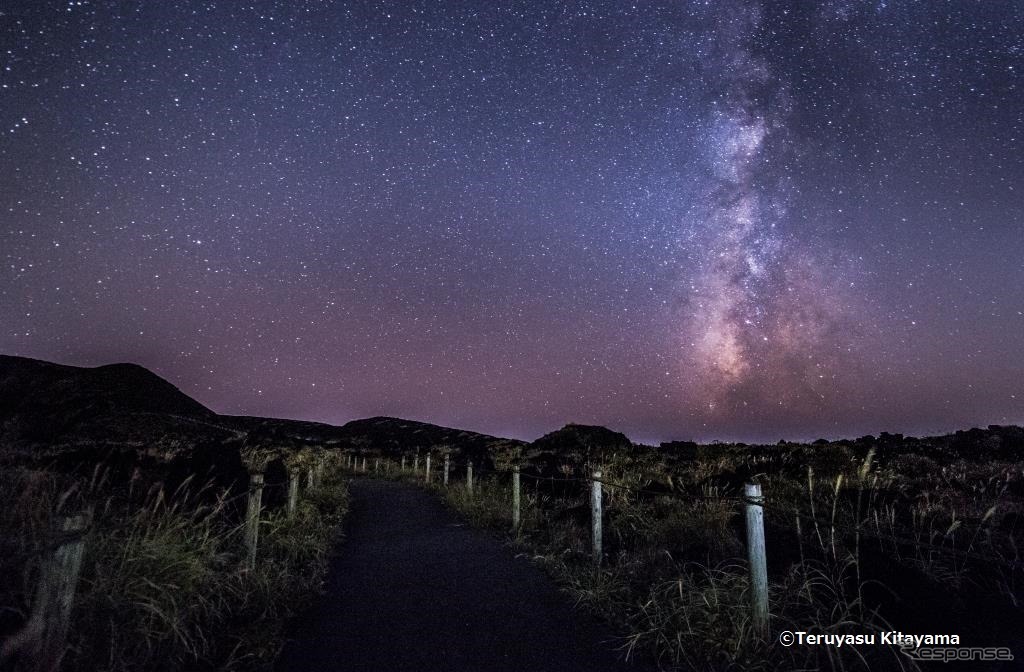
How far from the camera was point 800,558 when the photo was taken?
19.7ft

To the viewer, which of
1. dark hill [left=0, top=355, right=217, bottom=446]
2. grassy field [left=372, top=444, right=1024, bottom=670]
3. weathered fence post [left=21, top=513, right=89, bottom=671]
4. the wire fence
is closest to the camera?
weathered fence post [left=21, top=513, right=89, bottom=671]

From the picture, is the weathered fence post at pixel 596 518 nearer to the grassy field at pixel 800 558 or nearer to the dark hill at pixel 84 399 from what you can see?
the grassy field at pixel 800 558

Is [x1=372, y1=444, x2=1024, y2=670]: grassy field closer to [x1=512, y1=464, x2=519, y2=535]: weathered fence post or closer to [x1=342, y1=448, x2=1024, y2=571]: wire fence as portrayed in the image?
[x1=342, y1=448, x2=1024, y2=571]: wire fence

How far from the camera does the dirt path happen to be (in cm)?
438

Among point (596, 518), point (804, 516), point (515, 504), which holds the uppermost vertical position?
point (804, 516)

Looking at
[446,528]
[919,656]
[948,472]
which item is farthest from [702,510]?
[948,472]

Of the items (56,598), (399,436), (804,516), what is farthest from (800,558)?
(399,436)

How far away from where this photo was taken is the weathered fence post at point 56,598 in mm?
2949

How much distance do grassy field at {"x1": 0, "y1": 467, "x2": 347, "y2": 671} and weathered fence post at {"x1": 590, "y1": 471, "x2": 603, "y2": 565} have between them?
353cm

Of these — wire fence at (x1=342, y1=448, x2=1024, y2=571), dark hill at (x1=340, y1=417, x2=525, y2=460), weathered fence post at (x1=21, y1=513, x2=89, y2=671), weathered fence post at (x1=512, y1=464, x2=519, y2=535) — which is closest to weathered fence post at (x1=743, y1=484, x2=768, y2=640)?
wire fence at (x1=342, y1=448, x2=1024, y2=571)

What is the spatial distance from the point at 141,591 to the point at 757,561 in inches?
193

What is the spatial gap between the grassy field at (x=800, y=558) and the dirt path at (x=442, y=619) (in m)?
0.45

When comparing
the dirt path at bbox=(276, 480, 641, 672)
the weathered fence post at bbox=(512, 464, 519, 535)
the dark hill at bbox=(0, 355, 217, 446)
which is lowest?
the dirt path at bbox=(276, 480, 641, 672)

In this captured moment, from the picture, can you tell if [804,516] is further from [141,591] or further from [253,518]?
[253,518]
